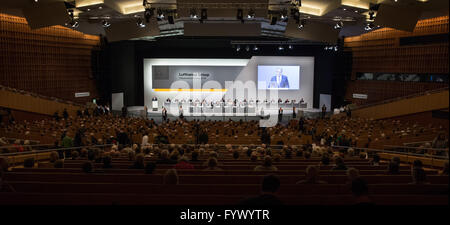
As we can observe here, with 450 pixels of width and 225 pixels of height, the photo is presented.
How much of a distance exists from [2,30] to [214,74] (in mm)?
14732

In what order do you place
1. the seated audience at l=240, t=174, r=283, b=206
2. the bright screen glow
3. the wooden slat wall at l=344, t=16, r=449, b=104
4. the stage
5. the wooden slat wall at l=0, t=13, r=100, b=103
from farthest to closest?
the bright screen glow → the stage → the wooden slat wall at l=344, t=16, r=449, b=104 → the wooden slat wall at l=0, t=13, r=100, b=103 → the seated audience at l=240, t=174, r=283, b=206

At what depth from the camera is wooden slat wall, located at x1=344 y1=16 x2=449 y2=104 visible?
19.9 meters

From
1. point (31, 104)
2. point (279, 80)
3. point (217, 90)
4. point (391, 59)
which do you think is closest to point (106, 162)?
point (31, 104)

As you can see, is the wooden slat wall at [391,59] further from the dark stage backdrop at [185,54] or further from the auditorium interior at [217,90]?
the dark stage backdrop at [185,54]

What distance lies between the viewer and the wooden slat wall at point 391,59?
19.9 meters

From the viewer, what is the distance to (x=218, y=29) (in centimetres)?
2305

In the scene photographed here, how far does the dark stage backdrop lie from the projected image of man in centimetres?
146

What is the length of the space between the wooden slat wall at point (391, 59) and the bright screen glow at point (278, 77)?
425 cm

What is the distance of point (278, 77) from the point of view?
93.1 ft

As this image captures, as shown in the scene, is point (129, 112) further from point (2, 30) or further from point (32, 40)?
point (2, 30)

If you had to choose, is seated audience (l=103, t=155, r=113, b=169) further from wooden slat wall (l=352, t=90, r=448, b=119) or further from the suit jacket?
the suit jacket

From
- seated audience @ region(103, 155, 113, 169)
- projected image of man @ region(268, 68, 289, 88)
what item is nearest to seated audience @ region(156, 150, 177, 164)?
seated audience @ region(103, 155, 113, 169)

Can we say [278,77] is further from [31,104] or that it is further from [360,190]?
[360,190]
